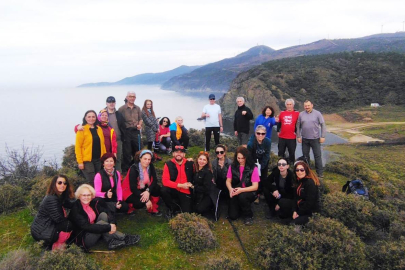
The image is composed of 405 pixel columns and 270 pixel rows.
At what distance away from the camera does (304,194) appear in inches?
174

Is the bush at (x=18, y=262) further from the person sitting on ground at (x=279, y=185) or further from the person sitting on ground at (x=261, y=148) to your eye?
the person sitting on ground at (x=261, y=148)

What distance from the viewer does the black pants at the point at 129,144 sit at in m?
6.63

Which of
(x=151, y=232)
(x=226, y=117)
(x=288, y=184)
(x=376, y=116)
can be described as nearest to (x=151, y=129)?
(x=151, y=232)

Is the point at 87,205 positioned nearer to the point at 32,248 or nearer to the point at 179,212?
the point at 32,248

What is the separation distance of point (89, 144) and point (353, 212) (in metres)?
4.86

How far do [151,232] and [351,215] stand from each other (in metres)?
3.40

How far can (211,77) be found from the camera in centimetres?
15312

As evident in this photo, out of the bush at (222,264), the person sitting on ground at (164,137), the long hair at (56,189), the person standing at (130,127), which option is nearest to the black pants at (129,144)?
the person standing at (130,127)

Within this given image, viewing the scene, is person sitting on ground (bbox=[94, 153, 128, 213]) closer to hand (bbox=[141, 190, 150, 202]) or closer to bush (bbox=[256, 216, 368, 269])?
hand (bbox=[141, 190, 150, 202])

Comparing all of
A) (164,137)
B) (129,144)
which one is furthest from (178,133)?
(129,144)

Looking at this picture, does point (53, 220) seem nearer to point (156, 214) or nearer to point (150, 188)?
point (150, 188)

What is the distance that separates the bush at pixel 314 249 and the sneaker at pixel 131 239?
71.3 inches

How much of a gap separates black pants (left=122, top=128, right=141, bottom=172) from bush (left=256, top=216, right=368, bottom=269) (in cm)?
399

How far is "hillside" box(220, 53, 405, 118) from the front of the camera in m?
41.9
